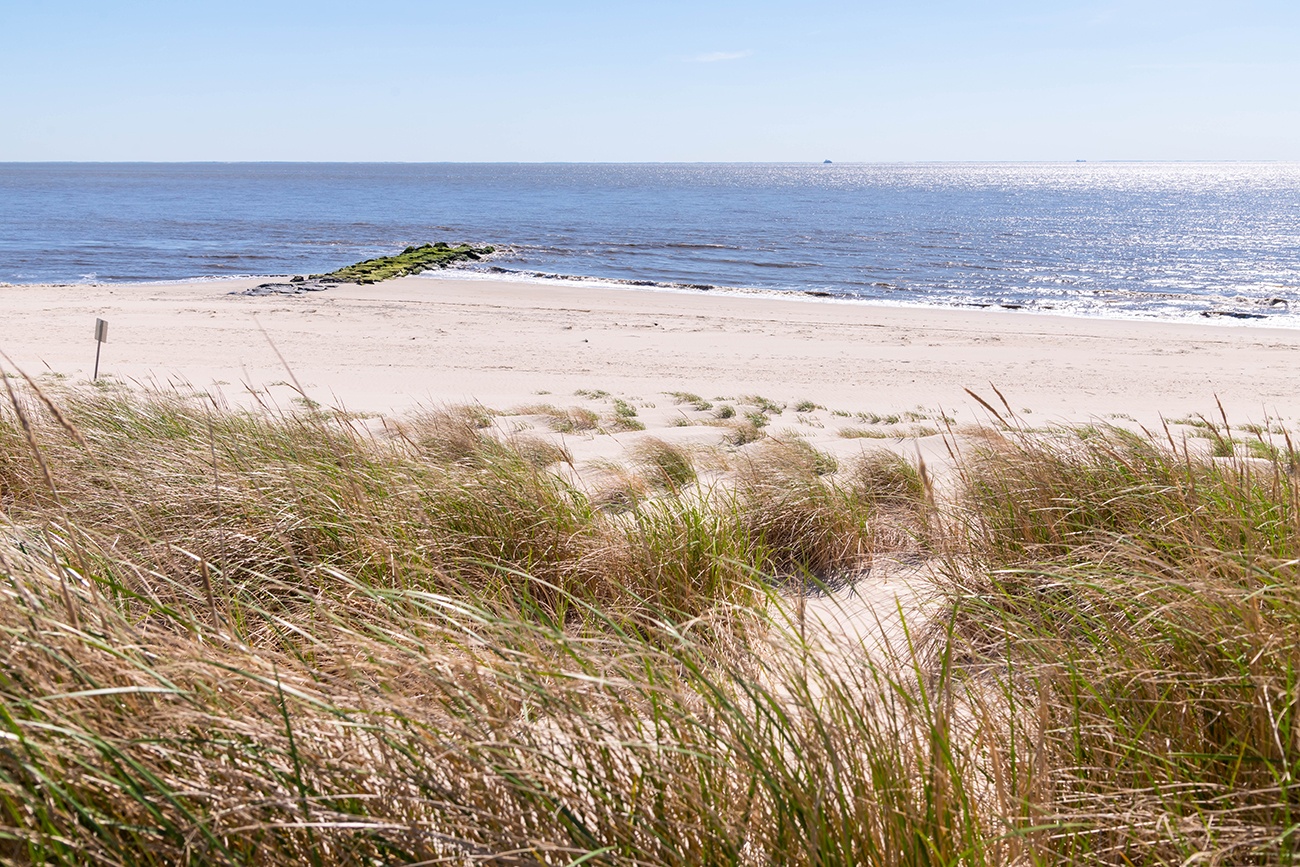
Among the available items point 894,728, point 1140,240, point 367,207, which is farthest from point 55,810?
point 367,207

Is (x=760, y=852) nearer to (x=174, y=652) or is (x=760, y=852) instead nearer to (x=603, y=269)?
(x=174, y=652)

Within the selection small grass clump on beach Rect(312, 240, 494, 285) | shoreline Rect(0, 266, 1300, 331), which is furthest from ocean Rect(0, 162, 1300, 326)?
small grass clump on beach Rect(312, 240, 494, 285)

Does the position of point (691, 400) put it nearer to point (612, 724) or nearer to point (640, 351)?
point (640, 351)

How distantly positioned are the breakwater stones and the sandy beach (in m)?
1.41

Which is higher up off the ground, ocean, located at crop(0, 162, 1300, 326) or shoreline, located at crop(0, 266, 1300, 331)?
ocean, located at crop(0, 162, 1300, 326)

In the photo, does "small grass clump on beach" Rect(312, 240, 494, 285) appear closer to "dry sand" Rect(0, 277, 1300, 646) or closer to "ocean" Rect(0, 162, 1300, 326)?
"ocean" Rect(0, 162, 1300, 326)

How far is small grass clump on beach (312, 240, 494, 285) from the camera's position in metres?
31.1

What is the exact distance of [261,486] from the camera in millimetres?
3885

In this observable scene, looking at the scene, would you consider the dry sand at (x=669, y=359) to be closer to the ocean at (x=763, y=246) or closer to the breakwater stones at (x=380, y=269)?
the breakwater stones at (x=380, y=269)

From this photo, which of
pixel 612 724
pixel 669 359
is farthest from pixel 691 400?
pixel 612 724

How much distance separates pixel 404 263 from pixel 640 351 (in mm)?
20765

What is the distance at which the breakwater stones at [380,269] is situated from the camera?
28.3 m

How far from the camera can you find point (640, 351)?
59.8ft

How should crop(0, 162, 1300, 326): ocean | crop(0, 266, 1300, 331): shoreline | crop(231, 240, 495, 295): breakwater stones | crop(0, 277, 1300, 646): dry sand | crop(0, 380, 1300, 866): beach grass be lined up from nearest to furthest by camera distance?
1. crop(0, 380, 1300, 866): beach grass
2. crop(0, 277, 1300, 646): dry sand
3. crop(0, 266, 1300, 331): shoreline
4. crop(231, 240, 495, 295): breakwater stones
5. crop(0, 162, 1300, 326): ocean
